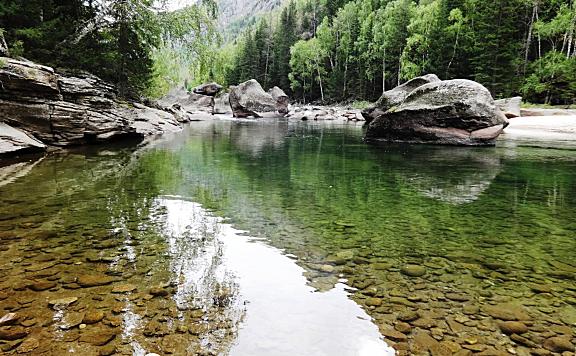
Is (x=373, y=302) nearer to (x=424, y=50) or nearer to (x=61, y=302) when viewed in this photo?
(x=61, y=302)

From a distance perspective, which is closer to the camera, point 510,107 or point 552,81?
point 510,107

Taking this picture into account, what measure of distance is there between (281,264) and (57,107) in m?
13.3

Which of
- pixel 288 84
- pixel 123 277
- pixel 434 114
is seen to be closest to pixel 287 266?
pixel 123 277

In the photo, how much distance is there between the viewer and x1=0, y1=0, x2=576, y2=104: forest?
749 inches

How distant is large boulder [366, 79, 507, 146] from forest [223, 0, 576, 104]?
1730 centimetres

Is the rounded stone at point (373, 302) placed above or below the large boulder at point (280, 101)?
below

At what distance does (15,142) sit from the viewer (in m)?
11.7

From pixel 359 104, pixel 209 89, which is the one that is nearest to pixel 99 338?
pixel 359 104

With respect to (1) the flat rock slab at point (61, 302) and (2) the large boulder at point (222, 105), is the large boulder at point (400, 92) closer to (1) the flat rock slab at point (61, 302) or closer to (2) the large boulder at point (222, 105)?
(1) the flat rock slab at point (61, 302)

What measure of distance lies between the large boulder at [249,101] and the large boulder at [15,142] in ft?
137

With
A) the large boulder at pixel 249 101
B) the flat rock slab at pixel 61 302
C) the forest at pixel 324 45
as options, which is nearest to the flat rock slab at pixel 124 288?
the flat rock slab at pixel 61 302

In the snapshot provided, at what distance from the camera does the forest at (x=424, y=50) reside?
1487 inches

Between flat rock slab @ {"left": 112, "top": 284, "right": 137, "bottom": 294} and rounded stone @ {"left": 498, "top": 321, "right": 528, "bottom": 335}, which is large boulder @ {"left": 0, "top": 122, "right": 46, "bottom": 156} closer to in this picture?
flat rock slab @ {"left": 112, "top": 284, "right": 137, "bottom": 294}

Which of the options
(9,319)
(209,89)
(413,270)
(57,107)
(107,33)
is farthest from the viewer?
(209,89)
